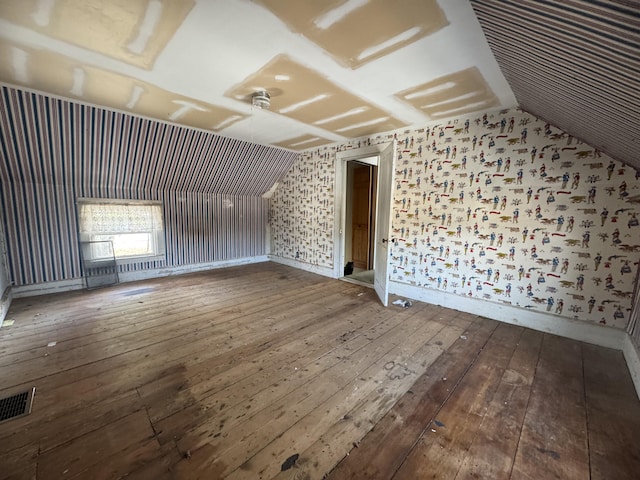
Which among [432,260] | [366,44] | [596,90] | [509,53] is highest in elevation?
[366,44]

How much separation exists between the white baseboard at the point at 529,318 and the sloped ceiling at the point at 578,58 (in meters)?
1.51

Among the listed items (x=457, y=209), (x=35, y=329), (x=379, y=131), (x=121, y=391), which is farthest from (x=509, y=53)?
(x=35, y=329)

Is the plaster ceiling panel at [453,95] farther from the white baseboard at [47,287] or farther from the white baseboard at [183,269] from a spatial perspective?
the white baseboard at [47,287]

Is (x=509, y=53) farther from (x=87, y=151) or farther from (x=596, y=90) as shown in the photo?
(x=87, y=151)

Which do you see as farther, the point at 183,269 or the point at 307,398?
the point at 183,269

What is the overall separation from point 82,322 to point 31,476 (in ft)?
6.65

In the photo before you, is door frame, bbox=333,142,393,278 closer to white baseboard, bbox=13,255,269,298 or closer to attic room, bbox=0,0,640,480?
attic room, bbox=0,0,640,480

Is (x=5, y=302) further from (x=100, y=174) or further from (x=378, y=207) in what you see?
(x=378, y=207)

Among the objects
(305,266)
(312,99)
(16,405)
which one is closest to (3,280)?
(16,405)

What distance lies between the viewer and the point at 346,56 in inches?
75.0

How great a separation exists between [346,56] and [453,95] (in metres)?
1.24

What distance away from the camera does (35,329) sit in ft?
8.56

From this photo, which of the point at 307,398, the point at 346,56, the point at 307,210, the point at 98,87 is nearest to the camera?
the point at 307,398

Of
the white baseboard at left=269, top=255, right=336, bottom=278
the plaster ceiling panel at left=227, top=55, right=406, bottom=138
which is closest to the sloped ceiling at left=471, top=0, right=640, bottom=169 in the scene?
the plaster ceiling panel at left=227, top=55, right=406, bottom=138
